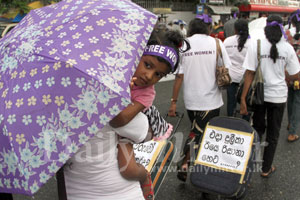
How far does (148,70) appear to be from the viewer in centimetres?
146

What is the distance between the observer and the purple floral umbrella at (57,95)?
1112mm

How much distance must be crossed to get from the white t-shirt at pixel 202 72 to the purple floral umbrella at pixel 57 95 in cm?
211

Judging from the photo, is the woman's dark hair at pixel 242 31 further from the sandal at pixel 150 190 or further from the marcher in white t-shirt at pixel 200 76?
the sandal at pixel 150 190

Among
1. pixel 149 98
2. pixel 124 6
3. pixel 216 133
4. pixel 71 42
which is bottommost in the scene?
pixel 216 133

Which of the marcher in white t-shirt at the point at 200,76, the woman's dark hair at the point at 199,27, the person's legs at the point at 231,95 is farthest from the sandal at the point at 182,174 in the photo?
the person's legs at the point at 231,95

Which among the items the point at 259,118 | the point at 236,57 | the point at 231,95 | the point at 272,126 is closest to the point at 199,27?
the point at 259,118

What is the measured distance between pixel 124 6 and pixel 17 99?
62cm

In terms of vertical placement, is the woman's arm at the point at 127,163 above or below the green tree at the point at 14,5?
above

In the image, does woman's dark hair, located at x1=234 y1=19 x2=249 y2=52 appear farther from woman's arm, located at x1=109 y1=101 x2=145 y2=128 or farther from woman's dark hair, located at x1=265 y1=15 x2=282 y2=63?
woman's arm, located at x1=109 y1=101 x2=145 y2=128

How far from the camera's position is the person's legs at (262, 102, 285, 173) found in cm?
332

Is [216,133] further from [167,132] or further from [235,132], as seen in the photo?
[167,132]

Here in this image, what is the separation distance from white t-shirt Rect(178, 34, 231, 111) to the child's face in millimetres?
1824

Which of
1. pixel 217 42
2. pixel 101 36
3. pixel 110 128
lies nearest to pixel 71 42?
pixel 101 36

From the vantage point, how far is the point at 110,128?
1.33 meters
